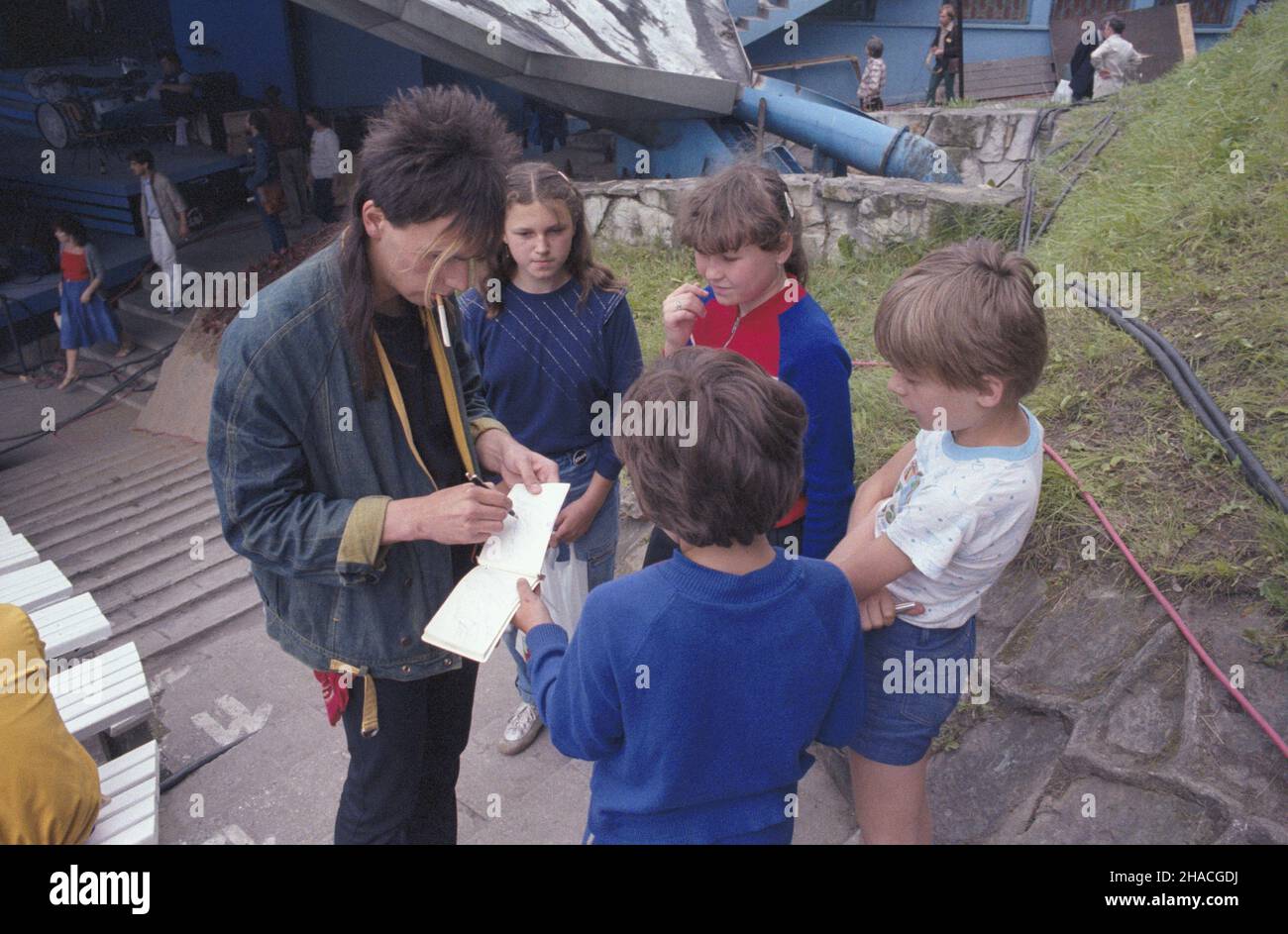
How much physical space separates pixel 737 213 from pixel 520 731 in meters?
1.98

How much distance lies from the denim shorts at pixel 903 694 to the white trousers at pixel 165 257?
11.0 meters

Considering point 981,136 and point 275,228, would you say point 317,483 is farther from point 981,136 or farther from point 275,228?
point 275,228

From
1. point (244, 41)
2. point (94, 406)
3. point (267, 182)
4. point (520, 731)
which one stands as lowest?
point (94, 406)

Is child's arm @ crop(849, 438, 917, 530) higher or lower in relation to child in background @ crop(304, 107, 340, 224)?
lower

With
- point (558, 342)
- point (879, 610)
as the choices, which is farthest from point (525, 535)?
point (558, 342)

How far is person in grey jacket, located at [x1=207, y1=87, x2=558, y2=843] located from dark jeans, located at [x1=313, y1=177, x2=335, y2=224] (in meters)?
11.8

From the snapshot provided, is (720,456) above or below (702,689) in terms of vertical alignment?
above

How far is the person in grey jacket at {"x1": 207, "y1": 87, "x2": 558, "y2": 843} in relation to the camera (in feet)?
5.53

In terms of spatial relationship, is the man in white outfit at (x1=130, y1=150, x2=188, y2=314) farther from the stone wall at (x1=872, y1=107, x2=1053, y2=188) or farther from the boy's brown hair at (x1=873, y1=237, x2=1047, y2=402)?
the boy's brown hair at (x1=873, y1=237, x2=1047, y2=402)

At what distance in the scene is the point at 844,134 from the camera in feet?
28.1

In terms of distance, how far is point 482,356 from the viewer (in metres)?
2.74

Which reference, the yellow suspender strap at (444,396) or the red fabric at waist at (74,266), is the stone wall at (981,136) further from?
the red fabric at waist at (74,266)

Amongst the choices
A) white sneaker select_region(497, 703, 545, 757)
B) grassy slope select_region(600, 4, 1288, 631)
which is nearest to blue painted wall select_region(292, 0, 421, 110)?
grassy slope select_region(600, 4, 1288, 631)

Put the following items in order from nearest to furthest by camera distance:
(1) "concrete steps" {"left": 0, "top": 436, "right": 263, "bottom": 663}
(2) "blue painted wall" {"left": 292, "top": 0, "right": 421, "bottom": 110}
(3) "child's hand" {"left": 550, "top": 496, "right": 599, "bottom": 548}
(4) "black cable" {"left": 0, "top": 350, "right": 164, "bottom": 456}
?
(3) "child's hand" {"left": 550, "top": 496, "right": 599, "bottom": 548}, (1) "concrete steps" {"left": 0, "top": 436, "right": 263, "bottom": 663}, (4) "black cable" {"left": 0, "top": 350, "right": 164, "bottom": 456}, (2) "blue painted wall" {"left": 292, "top": 0, "right": 421, "bottom": 110}
